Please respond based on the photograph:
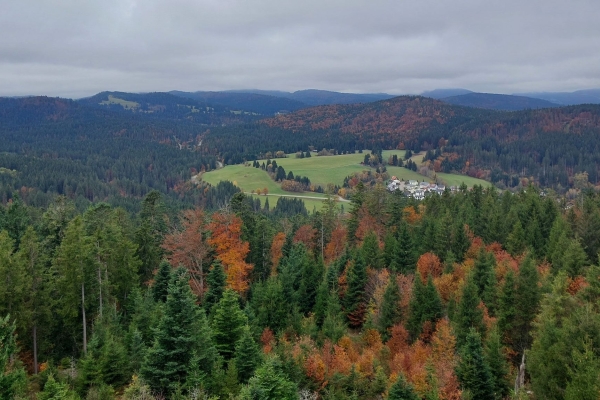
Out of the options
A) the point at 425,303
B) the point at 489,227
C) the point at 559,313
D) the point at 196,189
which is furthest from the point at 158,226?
the point at 196,189

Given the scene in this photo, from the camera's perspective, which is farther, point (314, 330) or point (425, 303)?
point (425, 303)

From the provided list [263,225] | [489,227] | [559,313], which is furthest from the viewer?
[263,225]

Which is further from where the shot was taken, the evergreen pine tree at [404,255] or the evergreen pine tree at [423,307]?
the evergreen pine tree at [404,255]

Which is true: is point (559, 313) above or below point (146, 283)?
above

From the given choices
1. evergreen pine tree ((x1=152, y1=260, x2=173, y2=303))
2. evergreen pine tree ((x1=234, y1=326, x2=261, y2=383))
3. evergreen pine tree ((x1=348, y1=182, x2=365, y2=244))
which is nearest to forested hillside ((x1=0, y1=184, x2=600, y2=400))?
evergreen pine tree ((x1=234, y1=326, x2=261, y2=383))

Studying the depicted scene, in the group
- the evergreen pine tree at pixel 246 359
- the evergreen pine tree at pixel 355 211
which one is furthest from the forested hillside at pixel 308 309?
the evergreen pine tree at pixel 355 211

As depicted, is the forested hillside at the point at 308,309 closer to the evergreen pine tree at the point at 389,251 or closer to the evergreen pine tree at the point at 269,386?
the evergreen pine tree at the point at 269,386

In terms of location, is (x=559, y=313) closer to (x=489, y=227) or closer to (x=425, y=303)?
(x=425, y=303)
